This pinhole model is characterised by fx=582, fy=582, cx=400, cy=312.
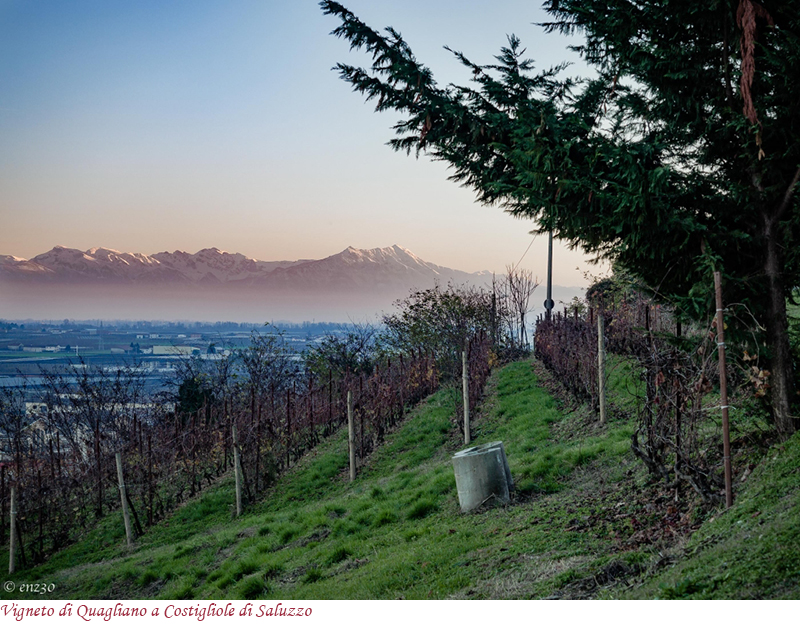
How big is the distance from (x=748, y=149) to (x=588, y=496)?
3.52 metres

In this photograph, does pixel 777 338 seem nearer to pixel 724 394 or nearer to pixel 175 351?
pixel 724 394

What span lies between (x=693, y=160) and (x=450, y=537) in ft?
14.5

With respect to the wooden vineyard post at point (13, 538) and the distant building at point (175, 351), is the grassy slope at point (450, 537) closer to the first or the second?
the wooden vineyard post at point (13, 538)

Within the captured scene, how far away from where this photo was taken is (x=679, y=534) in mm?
4289

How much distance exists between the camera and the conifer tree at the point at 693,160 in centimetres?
463

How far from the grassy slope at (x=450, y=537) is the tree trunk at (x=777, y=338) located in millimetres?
491

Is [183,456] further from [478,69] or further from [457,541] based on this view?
[478,69]

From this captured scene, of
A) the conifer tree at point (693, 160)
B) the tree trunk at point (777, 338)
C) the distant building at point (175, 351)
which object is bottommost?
the distant building at point (175, 351)

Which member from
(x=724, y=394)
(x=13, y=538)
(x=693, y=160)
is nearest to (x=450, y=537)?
(x=724, y=394)

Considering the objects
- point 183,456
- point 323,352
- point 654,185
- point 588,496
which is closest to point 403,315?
point 323,352

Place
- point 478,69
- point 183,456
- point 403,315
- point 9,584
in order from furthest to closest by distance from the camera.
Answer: point 403,315 → point 183,456 → point 9,584 → point 478,69

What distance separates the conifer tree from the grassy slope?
1.56 m

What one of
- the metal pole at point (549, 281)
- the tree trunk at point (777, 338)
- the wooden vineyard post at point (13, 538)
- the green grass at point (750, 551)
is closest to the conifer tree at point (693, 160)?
the tree trunk at point (777, 338)

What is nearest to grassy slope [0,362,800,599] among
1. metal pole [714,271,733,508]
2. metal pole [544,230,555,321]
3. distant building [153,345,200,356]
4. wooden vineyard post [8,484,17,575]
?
metal pole [714,271,733,508]
